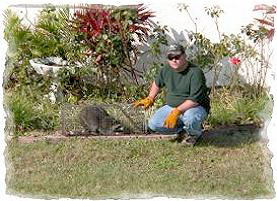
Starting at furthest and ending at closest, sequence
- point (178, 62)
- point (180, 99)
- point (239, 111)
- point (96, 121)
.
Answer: point (239, 111) → point (96, 121) → point (180, 99) → point (178, 62)

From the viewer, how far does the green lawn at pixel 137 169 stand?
22.1 ft

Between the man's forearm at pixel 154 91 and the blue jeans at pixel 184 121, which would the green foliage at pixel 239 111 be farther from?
the man's forearm at pixel 154 91

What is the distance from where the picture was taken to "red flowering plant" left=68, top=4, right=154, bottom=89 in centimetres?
823

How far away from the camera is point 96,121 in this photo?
7.89 meters

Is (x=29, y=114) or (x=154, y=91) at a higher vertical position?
(x=154, y=91)

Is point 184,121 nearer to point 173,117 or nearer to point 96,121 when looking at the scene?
point 173,117

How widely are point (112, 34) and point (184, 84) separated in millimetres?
1215

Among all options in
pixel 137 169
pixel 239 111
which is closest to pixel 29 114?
pixel 137 169

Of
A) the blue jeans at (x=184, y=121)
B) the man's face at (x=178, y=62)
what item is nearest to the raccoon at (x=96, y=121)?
the blue jeans at (x=184, y=121)

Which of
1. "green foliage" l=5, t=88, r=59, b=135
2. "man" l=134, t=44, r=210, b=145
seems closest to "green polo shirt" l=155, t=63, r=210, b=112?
"man" l=134, t=44, r=210, b=145

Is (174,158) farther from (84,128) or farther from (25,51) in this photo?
(25,51)

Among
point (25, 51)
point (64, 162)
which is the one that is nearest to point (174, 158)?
point (64, 162)

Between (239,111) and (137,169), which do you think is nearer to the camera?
(137,169)

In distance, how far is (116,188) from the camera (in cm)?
676
